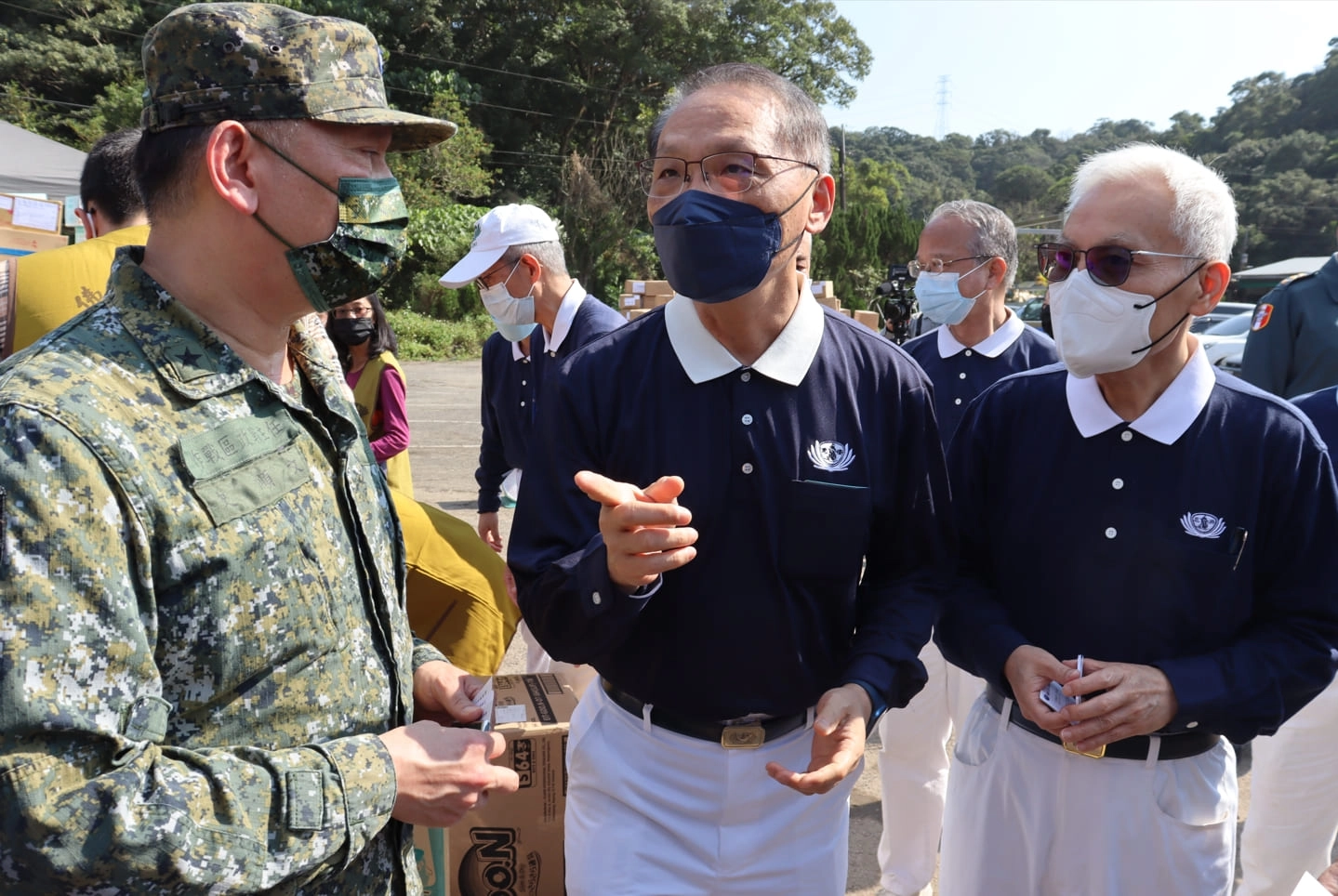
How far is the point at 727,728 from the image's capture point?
74.7 inches

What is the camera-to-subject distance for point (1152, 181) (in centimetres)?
209

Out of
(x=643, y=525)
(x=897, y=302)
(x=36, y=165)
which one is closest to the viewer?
(x=643, y=525)

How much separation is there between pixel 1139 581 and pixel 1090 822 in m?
0.54

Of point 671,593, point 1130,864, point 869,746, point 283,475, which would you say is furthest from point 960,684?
point 283,475

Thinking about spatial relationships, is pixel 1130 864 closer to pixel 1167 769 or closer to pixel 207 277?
pixel 1167 769

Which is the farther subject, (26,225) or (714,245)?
(26,225)

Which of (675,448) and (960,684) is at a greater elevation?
(675,448)

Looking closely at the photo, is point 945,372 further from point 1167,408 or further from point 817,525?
point 817,525

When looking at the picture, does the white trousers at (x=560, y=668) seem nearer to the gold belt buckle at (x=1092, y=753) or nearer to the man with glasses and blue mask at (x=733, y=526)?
the man with glasses and blue mask at (x=733, y=526)

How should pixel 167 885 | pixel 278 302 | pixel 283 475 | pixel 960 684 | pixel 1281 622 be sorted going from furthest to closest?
pixel 960 684
pixel 1281 622
pixel 278 302
pixel 283 475
pixel 167 885

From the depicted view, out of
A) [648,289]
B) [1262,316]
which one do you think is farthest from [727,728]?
[648,289]

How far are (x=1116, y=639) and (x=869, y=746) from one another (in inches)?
110

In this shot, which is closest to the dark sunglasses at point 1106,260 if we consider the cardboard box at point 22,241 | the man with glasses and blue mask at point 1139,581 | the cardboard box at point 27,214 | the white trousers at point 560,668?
the man with glasses and blue mask at point 1139,581

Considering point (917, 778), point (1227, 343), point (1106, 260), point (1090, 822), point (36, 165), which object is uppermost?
point (36, 165)
